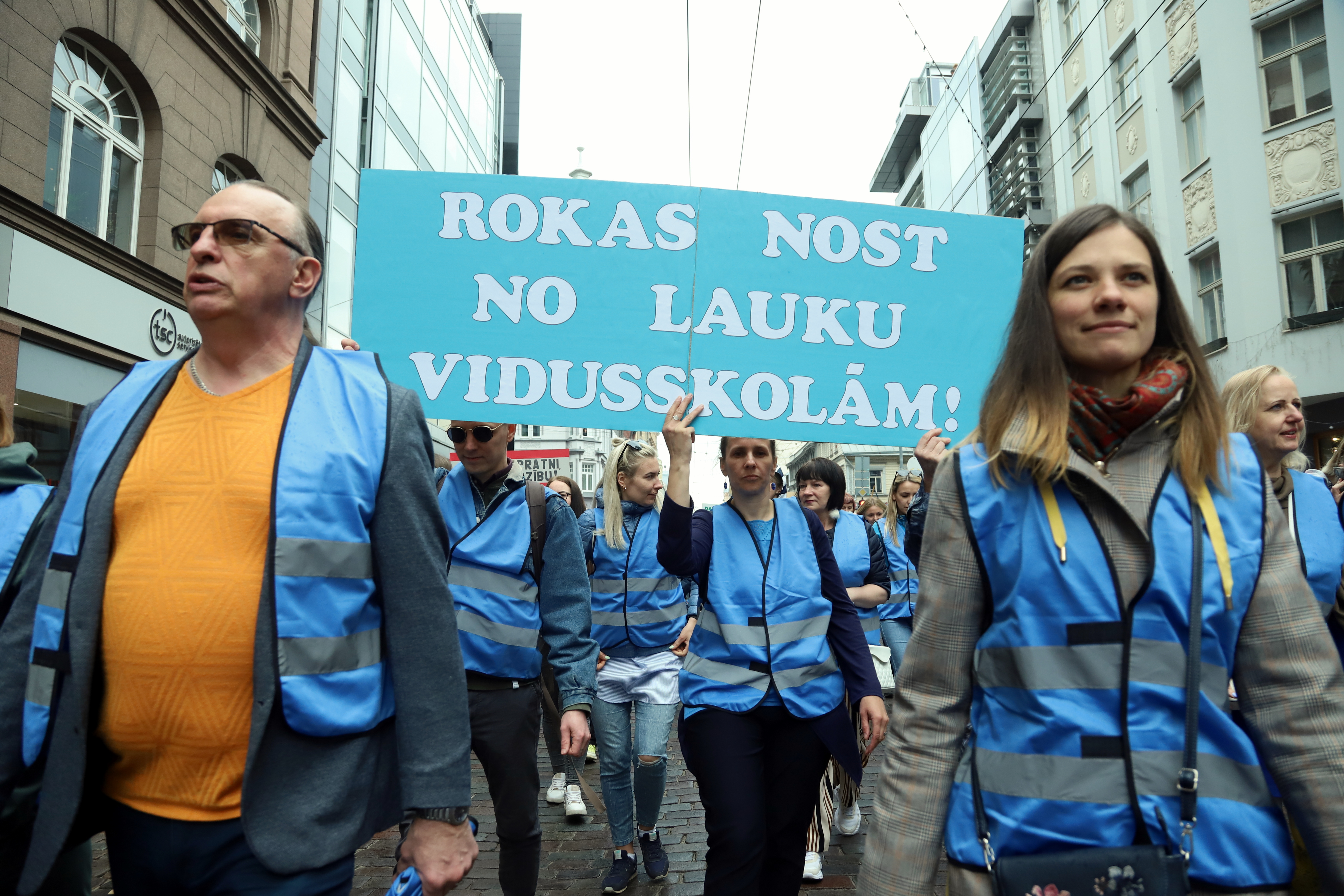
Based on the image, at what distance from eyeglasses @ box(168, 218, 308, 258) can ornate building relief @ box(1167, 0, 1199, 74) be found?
1953cm

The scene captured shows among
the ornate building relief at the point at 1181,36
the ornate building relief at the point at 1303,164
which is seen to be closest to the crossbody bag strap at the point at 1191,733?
the ornate building relief at the point at 1303,164

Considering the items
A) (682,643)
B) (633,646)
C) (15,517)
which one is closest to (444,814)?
(15,517)

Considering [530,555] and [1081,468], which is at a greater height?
[1081,468]

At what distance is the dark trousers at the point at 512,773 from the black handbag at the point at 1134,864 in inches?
87.7

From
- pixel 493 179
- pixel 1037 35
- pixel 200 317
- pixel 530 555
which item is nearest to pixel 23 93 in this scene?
pixel 493 179

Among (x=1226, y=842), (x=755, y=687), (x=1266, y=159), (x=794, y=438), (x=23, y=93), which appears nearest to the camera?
(x=1226, y=842)

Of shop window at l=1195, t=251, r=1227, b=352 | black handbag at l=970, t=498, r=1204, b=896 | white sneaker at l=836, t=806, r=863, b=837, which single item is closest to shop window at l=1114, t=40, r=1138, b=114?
shop window at l=1195, t=251, r=1227, b=352

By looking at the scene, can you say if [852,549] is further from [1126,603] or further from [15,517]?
[15,517]

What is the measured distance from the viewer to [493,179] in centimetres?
356

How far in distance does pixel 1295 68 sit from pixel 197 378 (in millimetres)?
19013

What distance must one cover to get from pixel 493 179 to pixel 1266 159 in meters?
17.0

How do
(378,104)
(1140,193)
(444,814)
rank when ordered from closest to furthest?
(444,814), (1140,193), (378,104)

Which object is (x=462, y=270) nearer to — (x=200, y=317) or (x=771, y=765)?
(x=200, y=317)

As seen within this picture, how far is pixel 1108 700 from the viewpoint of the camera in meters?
1.48
